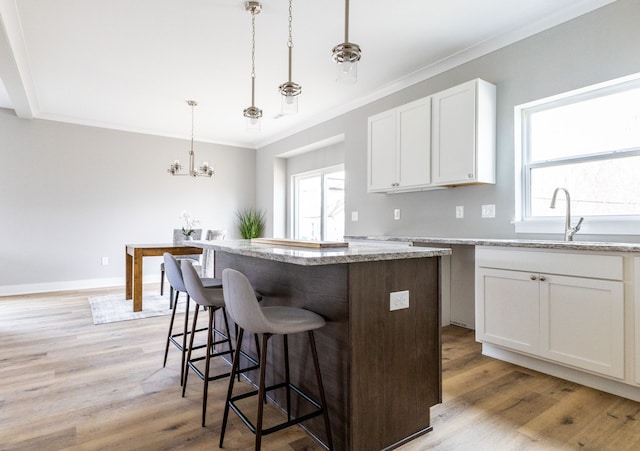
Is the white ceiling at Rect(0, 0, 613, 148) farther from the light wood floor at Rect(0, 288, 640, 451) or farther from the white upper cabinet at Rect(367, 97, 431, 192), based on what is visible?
the light wood floor at Rect(0, 288, 640, 451)

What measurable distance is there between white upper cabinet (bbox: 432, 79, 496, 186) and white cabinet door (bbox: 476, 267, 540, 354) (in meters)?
0.90

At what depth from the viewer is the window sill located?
8.03ft

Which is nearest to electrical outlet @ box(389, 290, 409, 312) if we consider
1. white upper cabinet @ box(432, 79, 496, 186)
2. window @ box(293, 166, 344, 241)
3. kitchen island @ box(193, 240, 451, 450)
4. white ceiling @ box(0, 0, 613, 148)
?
kitchen island @ box(193, 240, 451, 450)

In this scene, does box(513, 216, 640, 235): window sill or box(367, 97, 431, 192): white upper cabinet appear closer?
box(513, 216, 640, 235): window sill

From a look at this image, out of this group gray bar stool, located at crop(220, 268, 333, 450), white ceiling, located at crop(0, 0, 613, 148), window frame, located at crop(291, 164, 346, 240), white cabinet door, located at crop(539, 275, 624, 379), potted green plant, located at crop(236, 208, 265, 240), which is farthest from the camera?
potted green plant, located at crop(236, 208, 265, 240)

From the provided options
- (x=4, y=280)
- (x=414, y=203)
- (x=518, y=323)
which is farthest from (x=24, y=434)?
(x=4, y=280)

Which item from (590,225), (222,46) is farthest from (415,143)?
(222,46)

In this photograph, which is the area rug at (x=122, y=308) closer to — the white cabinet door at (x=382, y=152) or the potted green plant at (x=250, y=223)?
the potted green plant at (x=250, y=223)

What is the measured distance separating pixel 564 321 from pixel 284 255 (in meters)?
1.92

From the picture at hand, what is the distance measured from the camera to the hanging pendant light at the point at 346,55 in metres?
1.90

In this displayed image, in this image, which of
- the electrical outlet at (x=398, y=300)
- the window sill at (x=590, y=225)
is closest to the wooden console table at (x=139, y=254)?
the electrical outlet at (x=398, y=300)

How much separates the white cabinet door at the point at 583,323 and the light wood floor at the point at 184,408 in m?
0.21

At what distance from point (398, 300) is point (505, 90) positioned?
2.46m

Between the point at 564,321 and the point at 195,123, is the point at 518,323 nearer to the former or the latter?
the point at 564,321
